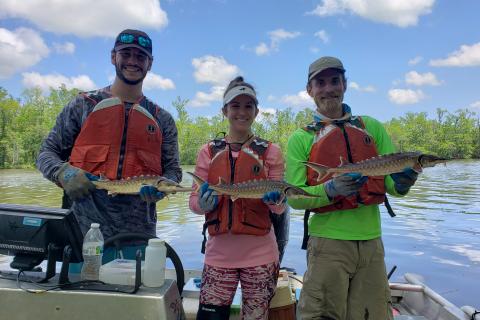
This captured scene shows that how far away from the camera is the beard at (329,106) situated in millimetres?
3879

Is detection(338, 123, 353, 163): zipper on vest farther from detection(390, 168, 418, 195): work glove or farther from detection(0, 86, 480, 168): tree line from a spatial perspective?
detection(0, 86, 480, 168): tree line

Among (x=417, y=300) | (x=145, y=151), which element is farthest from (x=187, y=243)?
(x=145, y=151)

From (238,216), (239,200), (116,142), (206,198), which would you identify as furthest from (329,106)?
(116,142)

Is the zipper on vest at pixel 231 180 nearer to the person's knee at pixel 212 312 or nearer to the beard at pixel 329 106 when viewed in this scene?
the person's knee at pixel 212 312

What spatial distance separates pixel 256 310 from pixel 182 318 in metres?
0.82

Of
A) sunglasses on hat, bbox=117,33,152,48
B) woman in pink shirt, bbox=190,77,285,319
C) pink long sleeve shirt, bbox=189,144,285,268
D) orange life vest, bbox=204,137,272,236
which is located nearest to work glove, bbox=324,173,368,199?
woman in pink shirt, bbox=190,77,285,319

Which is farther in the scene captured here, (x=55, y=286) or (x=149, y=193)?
(x=149, y=193)

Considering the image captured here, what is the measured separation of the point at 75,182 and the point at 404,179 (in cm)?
291

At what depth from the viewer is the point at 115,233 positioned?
3875 millimetres

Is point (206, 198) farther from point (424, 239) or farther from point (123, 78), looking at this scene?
point (424, 239)

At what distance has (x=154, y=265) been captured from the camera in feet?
8.79

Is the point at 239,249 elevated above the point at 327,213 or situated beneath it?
situated beneath

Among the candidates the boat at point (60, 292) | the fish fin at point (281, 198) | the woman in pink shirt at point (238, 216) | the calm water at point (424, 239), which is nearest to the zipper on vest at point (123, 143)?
the woman in pink shirt at point (238, 216)

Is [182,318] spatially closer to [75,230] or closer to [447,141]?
[75,230]
